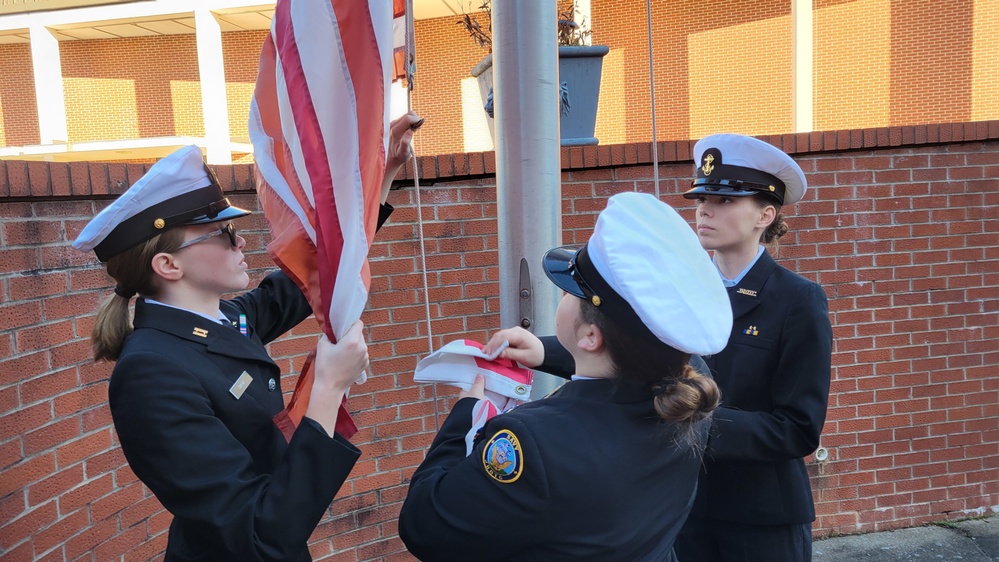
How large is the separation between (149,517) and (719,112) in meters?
21.4

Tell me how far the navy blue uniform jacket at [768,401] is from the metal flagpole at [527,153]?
0.61 meters

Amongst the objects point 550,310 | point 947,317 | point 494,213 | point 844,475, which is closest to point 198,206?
point 550,310

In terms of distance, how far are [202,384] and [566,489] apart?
0.87 meters

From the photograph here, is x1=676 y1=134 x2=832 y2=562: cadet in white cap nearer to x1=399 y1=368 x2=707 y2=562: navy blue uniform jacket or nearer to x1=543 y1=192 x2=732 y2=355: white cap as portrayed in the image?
x1=399 y1=368 x2=707 y2=562: navy blue uniform jacket

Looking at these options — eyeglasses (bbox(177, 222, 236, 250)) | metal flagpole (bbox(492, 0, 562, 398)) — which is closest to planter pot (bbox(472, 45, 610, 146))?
metal flagpole (bbox(492, 0, 562, 398))

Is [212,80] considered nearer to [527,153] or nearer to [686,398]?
[527,153]

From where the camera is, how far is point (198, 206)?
1.86 meters

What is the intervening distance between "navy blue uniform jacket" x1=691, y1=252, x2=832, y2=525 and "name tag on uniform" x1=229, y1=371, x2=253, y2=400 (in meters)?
1.30

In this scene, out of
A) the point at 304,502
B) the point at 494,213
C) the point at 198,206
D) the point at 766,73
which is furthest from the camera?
the point at 766,73

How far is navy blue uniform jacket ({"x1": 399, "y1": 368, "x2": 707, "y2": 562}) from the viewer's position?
1438 millimetres

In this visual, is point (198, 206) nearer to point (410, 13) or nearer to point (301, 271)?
point (301, 271)

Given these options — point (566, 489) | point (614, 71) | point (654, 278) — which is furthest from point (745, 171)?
point (614, 71)

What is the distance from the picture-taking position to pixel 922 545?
4559 millimetres

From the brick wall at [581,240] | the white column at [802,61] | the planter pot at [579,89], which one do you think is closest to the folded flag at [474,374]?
the brick wall at [581,240]
